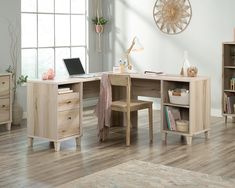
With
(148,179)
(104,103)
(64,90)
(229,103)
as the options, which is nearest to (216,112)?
(229,103)

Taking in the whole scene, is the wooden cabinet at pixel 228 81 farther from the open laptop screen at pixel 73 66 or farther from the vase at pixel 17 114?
the vase at pixel 17 114

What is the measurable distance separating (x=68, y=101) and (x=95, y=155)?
2.20ft

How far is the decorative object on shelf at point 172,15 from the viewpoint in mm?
7766

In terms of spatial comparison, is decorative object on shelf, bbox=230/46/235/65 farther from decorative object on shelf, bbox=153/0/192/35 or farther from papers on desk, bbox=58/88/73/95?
papers on desk, bbox=58/88/73/95

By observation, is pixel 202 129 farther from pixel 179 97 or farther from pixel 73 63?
pixel 73 63

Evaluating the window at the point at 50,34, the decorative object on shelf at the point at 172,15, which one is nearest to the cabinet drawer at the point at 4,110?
the window at the point at 50,34

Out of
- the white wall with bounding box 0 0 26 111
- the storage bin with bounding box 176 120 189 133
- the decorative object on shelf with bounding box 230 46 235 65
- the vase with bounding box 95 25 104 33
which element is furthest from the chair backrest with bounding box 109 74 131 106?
the vase with bounding box 95 25 104 33

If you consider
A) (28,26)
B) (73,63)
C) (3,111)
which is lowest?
(3,111)

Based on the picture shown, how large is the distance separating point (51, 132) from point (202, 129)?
1.71 m

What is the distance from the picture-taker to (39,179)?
4.29 meters

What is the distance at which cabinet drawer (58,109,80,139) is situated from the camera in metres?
5.35

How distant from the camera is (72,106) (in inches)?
216

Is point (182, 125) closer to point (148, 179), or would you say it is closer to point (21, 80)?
point (148, 179)

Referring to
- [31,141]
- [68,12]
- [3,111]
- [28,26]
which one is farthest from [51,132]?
[68,12]
